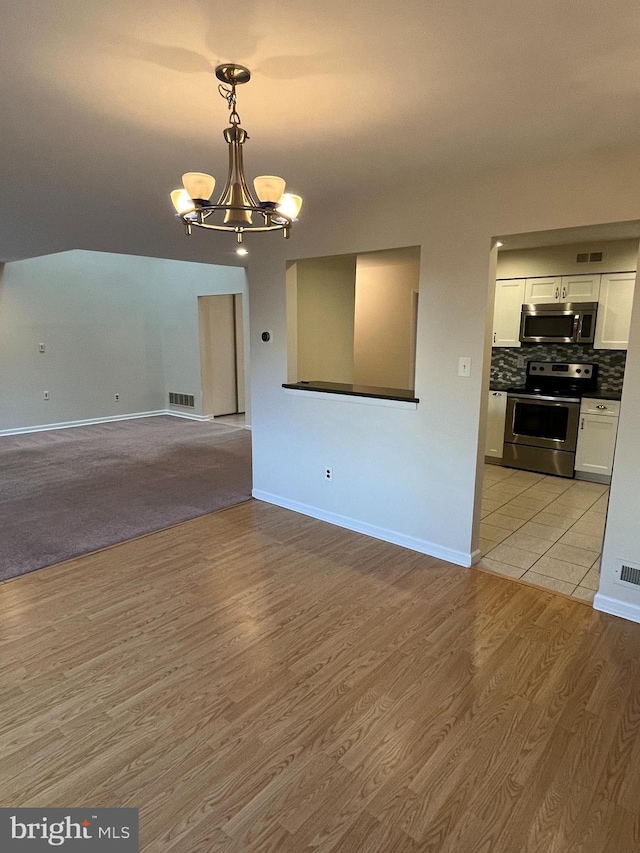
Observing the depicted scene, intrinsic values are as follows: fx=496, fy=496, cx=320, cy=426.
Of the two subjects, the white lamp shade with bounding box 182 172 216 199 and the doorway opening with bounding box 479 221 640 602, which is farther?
the doorway opening with bounding box 479 221 640 602

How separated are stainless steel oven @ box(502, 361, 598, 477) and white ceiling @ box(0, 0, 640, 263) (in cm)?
305

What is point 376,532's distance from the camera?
3.65m

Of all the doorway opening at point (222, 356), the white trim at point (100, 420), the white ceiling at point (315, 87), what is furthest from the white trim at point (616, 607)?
the white trim at point (100, 420)

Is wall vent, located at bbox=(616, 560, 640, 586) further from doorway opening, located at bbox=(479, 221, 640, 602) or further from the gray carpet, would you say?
the gray carpet

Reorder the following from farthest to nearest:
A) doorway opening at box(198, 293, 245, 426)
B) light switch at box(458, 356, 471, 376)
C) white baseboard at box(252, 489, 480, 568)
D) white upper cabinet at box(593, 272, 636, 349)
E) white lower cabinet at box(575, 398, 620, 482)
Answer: doorway opening at box(198, 293, 245, 426) → white lower cabinet at box(575, 398, 620, 482) → white upper cabinet at box(593, 272, 636, 349) → white baseboard at box(252, 489, 480, 568) → light switch at box(458, 356, 471, 376)

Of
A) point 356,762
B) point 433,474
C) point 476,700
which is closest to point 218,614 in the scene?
point 356,762

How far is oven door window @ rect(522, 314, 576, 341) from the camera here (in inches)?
193

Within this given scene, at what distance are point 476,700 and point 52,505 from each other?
3.75 m

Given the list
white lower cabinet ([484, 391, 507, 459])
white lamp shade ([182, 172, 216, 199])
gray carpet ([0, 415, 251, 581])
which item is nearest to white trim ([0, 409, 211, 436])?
gray carpet ([0, 415, 251, 581])

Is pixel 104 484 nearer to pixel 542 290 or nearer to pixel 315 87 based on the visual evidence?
pixel 315 87

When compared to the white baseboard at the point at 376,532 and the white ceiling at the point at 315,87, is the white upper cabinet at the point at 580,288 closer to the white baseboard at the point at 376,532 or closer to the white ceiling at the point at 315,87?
the white ceiling at the point at 315,87

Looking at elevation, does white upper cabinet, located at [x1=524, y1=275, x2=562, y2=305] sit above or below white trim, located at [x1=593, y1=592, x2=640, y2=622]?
above

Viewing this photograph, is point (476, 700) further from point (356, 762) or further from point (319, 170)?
point (319, 170)

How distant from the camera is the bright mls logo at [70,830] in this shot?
4.85 ft
